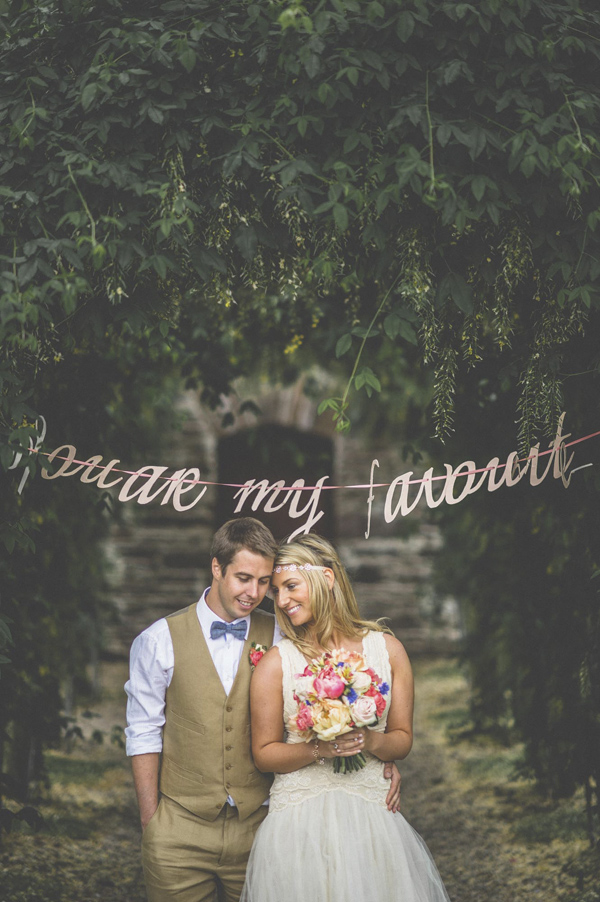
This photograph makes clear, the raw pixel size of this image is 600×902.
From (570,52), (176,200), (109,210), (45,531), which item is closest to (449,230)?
(570,52)

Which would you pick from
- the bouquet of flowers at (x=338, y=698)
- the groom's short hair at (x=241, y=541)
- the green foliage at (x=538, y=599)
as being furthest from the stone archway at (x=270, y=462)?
the bouquet of flowers at (x=338, y=698)

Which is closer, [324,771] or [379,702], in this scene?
[379,702]

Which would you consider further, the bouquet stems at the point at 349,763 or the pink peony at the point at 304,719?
the bouquet stems at the point at 349,763

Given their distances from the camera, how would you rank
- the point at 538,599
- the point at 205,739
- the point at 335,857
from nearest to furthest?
the point at 335,857 < the point at 205,739 < the point at 538,599

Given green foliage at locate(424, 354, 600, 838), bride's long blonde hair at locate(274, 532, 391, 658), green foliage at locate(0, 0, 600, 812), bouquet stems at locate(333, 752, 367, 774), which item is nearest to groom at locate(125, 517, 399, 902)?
bride's long blonde hair at locate(274, 532, 391, 658)

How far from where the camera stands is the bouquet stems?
2.74 metres

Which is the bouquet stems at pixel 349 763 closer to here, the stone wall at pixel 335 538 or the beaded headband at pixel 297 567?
the beaded headband at pixel 297 567

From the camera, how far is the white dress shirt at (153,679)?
2.87 metres

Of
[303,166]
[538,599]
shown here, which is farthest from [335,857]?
[538,599]

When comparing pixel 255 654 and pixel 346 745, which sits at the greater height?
pixel 255 654

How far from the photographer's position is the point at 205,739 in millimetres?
2824

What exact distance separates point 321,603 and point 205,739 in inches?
22.3

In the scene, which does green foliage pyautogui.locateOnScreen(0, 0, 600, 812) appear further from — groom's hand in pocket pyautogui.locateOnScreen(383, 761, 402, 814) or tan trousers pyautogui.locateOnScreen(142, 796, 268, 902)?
groom's hand in pocket pyautogui.locateOnScreen(383, 761, 402, 814)

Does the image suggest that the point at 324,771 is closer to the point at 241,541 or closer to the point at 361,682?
the point at 361,682
